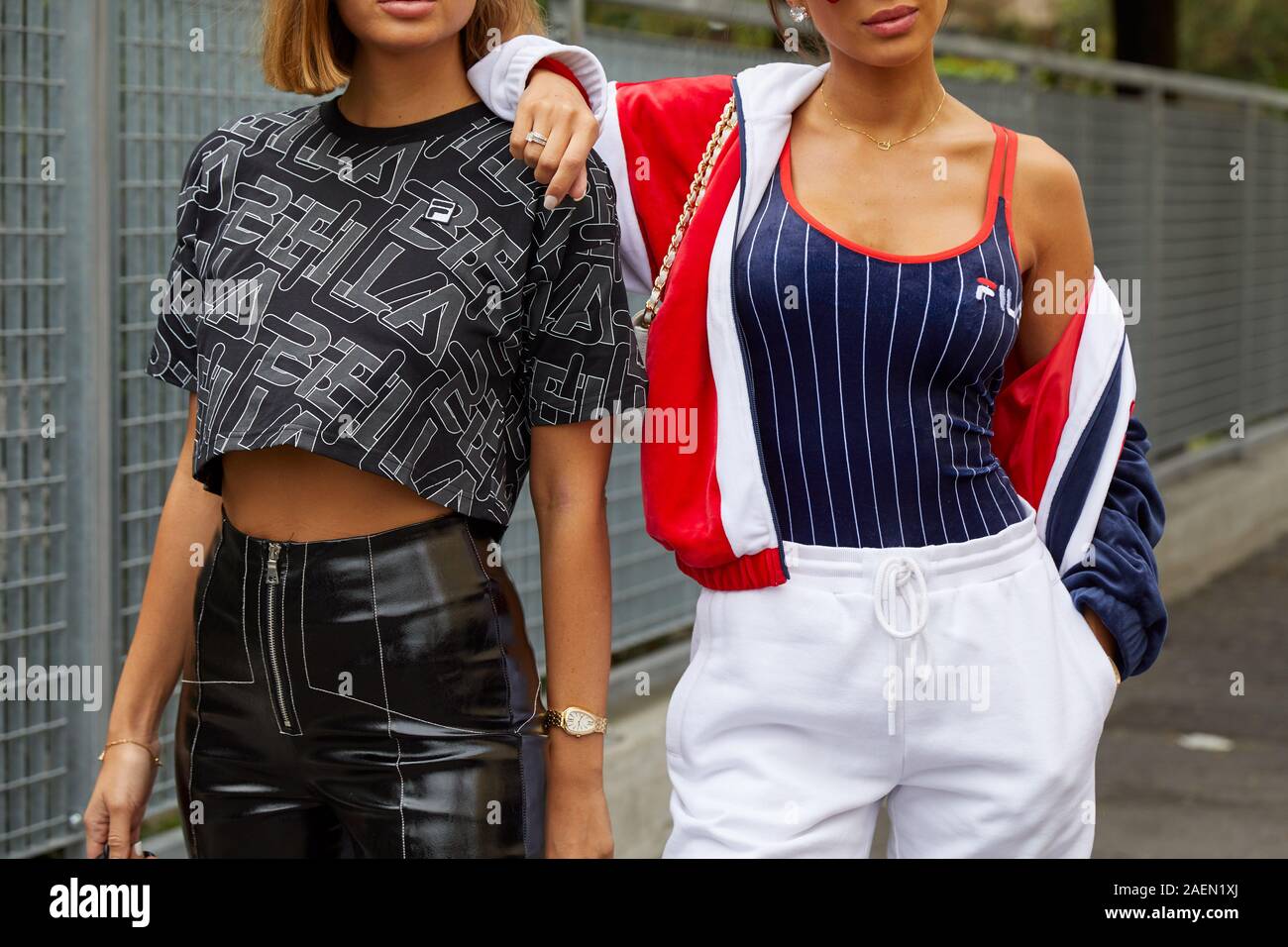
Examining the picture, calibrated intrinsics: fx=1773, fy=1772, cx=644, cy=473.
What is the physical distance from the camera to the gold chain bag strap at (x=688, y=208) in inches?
102

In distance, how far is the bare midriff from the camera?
2.34 meters

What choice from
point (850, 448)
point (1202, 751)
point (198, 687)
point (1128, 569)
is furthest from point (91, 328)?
point (1202, 751)

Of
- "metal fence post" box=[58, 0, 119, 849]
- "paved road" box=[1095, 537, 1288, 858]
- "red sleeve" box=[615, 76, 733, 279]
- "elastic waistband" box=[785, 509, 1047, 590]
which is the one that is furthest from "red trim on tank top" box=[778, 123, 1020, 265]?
"paved road" box=[1095, 537, 1288, 858]

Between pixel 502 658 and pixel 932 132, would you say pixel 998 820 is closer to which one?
pixel 502 658

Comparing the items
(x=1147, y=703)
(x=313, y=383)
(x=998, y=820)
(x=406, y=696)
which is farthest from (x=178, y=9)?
(x=1147, y=703)

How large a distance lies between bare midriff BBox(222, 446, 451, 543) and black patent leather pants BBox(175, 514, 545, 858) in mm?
21

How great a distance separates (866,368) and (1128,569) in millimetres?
603

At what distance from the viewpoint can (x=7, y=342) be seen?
3760 mm

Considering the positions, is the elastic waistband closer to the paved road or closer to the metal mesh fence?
the metal mesh fence

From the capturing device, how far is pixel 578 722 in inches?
96.7

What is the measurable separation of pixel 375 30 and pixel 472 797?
3.38 ft

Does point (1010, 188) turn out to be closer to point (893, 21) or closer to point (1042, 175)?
point (1042, 175)

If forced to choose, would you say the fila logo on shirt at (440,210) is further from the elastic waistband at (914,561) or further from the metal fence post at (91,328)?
the metal fence post at (91,328)

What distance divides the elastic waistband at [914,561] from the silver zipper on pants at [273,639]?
2.35 ft
